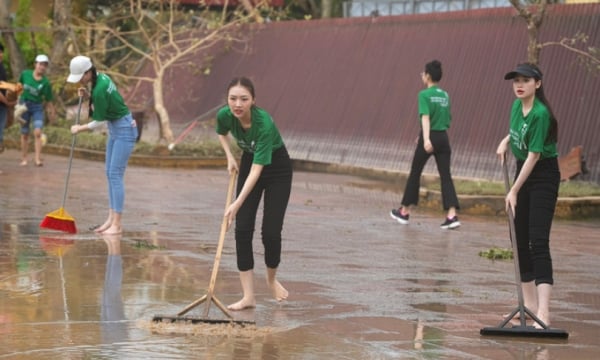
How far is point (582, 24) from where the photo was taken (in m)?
18.2

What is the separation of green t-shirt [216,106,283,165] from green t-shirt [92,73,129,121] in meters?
3.68

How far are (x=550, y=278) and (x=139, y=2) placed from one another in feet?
55.1

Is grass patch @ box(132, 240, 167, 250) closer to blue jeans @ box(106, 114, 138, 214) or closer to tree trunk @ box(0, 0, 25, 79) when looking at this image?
blue jeans @ box(106, 114, 138, 214)

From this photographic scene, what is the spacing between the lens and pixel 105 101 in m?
12.5

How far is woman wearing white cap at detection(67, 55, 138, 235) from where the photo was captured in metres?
12.4

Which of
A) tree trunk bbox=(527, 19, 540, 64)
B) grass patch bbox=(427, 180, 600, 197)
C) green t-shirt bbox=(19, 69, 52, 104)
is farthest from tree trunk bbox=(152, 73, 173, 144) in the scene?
tree trunk bbox=(527, 19, 540, 64)

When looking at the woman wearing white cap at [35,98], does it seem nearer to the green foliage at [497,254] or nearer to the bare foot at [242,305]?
the green foliage at [497,254]

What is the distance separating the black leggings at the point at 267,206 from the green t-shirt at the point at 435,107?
5.78 metres

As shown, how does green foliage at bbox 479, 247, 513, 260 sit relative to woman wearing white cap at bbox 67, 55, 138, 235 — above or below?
below

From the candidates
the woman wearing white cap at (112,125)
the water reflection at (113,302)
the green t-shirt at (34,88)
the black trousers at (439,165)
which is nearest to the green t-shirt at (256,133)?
the water reflection at (113,302)

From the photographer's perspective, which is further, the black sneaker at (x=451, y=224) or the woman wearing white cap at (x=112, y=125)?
the black sneaker at (x=451, y=224)

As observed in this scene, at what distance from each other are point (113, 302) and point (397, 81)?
13345 mm

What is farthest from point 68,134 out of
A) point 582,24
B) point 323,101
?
point 582,24

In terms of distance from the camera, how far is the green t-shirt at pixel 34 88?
20219 mm
